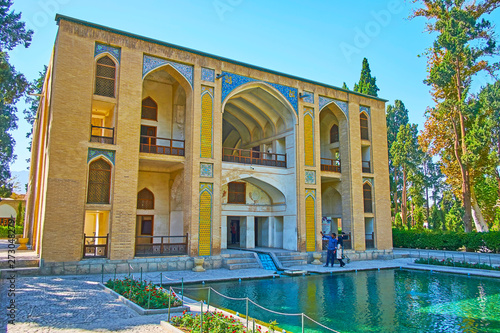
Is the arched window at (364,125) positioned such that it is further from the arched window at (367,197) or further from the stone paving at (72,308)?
the stone paving at (72,308)

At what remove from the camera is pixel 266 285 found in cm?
1126

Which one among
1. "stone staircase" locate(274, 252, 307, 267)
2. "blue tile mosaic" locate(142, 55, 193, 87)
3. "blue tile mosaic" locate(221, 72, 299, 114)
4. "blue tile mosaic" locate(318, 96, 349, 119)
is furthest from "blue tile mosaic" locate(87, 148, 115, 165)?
"blue tile mosaic" locate(318, 96, 349, 119)

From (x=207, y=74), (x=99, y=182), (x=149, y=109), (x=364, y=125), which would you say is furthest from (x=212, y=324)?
(x=364, y=125)

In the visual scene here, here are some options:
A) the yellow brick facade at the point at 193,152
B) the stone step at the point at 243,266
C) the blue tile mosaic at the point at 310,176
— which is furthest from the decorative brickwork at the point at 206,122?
the blue tile mosaic at the point at 310,176

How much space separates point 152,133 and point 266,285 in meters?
9.09

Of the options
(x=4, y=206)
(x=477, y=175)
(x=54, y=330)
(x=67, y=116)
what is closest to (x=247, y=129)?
(x=67, y=116)

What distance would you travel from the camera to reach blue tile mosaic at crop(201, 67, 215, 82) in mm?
15344

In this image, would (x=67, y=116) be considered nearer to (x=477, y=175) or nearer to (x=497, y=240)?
(x=497, y=240)

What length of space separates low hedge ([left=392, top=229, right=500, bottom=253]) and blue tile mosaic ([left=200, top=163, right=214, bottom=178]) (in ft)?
46.2

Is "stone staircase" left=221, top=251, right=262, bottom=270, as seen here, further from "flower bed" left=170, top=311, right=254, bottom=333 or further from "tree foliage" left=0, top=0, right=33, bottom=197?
"tree foliage" left=0, top=0, right=33, bottom=197

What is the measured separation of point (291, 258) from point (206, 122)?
6846mm

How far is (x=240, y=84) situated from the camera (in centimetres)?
1645

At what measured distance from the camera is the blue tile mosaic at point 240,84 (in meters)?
15.9

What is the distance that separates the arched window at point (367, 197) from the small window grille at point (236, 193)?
251 inches
